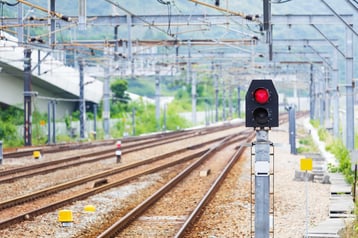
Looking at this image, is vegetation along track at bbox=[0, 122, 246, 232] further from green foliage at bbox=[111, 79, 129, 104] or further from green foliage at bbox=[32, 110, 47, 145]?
green foliage at bbox=[111, 79, 129, 104]

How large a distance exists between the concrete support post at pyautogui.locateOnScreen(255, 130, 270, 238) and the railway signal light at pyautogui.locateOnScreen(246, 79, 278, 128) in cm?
21

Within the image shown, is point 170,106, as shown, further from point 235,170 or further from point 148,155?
point 235,170

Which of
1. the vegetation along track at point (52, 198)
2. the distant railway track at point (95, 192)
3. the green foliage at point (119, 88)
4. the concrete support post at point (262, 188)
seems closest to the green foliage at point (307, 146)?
the distant railway track at point (95, 192)

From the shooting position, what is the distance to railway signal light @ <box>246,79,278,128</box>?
9.07 metres

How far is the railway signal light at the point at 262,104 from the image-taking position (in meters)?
9.07

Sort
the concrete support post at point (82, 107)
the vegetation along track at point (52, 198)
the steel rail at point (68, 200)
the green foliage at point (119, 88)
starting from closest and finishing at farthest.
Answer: the steel rail at point (68, 200) < the vegetation along track at point (52, 198) < the concrete support post at point (82, 107) < the green foliage at point (119, 88)

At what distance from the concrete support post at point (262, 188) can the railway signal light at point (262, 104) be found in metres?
0.21

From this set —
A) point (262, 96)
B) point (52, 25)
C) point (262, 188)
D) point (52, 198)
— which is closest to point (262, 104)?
point (262, 96)

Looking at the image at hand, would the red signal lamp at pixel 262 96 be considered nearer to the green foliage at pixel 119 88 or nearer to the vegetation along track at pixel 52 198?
the vegetation along track at pixel 52 198

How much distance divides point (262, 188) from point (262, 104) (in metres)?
0.96

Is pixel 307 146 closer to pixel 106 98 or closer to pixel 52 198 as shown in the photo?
pixel 106 98

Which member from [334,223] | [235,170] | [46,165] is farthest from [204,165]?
[334,223]

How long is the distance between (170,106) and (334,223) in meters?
62.0

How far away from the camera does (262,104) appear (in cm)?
908
